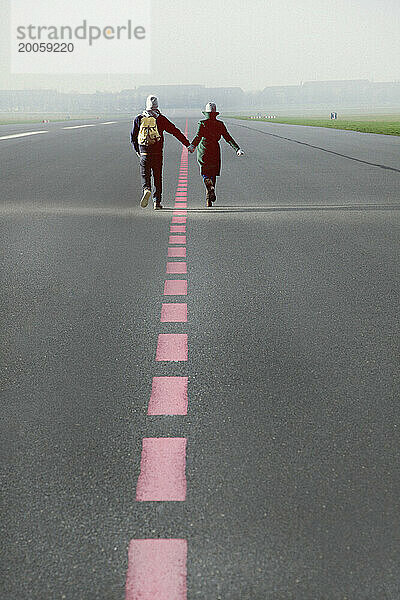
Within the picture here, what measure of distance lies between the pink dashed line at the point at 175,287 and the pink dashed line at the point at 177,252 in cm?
137

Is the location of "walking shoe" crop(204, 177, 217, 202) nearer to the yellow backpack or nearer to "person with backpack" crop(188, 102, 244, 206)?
"person with backpack" crop(188, 102, 244, 206)

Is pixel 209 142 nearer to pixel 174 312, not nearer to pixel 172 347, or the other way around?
pixel 174 312

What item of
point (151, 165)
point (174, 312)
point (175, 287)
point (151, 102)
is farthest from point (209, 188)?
point (174, 312)

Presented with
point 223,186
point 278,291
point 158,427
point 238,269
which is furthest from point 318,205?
point 158,427

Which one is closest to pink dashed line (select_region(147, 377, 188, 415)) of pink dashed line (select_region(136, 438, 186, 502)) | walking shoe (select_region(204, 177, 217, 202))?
pink dashed line (select_region(136, 438, 186, 502))

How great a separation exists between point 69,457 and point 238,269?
4723 millimetres

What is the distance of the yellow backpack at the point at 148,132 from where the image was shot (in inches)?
502

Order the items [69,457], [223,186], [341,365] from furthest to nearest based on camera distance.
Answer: [223,186]
[341,365]
[69,457]

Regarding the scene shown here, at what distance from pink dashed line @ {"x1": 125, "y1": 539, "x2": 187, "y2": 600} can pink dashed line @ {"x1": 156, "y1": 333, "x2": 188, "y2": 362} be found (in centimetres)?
223

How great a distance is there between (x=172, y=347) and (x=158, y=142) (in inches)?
325

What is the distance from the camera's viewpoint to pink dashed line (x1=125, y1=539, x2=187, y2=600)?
257 cm

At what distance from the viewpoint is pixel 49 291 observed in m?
7.04

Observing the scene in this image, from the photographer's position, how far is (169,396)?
4.33 m

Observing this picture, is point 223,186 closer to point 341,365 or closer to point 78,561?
point 341,365
